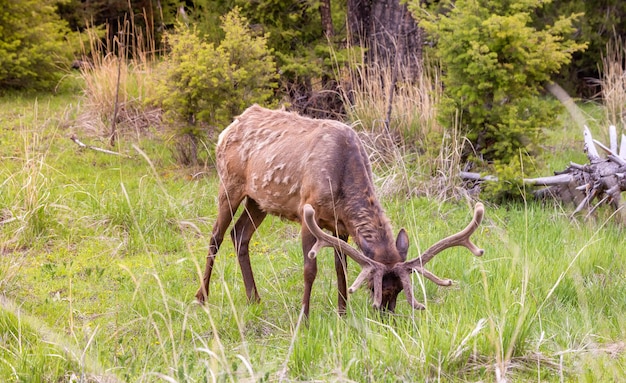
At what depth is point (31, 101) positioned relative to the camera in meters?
14.9

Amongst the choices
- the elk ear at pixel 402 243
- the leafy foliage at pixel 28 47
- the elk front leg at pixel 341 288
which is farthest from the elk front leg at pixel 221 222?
the leafy foliage at pixel 28 47

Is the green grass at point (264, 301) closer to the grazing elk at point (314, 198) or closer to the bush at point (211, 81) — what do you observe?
the grazing elk at point (314, 198)

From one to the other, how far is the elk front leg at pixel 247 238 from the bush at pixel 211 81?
3395mm

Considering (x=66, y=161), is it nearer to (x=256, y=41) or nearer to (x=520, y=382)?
(x=256, y=41)

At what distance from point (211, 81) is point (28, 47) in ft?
19.4

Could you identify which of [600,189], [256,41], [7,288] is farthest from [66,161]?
[600,189]

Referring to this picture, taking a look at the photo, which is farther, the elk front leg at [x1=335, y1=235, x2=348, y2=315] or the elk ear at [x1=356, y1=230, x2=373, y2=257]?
the elk front leg at [x1=335, y1=235, x2=348, y2=315]

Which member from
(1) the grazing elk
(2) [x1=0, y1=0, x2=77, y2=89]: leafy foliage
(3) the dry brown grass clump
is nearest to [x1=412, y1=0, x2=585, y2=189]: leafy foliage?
(3) the dry brown grass clump

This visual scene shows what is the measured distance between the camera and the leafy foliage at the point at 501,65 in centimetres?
926

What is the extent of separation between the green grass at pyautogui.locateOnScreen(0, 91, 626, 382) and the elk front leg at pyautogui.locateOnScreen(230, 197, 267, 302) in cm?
13

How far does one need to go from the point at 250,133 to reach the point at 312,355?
2.79 m

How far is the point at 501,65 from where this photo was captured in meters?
9.44

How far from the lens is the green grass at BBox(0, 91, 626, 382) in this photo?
496 centimetres

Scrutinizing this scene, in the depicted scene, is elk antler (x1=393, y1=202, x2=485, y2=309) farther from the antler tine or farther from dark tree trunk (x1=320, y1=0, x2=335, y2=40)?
dark tree trunk (x1=320, y1=0, x2=335, y2=40)
